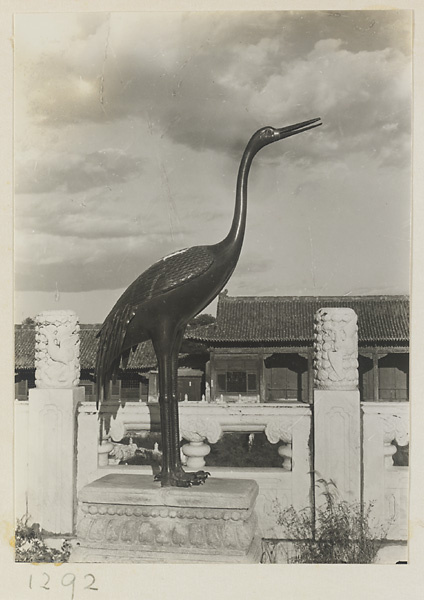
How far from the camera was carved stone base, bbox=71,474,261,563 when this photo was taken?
334 cm

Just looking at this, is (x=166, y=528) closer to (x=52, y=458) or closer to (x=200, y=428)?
(x=200, y=428)

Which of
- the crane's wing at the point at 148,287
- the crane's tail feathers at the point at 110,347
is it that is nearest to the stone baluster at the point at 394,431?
the crane's wing at the point at 148,287

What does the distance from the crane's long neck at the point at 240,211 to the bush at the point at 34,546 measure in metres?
2.47

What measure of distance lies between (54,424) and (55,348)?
1.86 feet

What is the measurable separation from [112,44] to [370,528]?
3895mm

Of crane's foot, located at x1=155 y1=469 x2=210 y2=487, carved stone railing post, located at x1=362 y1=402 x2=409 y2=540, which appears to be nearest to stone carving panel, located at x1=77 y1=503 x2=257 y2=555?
crane's foot, located at x1=155 y1=469 x2=210 y2=487

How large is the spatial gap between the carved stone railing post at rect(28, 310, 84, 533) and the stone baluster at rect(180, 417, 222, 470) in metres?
0.85

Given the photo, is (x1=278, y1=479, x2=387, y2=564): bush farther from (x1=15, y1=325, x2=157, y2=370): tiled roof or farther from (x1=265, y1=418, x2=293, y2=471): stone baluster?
(x1=15, y1=325, x2=157, y2=370): tiled roof

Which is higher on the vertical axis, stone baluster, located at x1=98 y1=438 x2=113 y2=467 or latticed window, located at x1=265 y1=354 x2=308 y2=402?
stone baluster, located at x1=98 y1=438 x2=113 y2=467

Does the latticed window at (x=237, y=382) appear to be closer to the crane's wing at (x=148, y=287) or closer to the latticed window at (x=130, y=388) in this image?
the latticed window at (x=130, y=388)

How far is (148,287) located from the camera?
3.48 m

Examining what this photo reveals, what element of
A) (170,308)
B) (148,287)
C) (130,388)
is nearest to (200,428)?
(170,308)

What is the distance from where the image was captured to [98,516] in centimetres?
348
